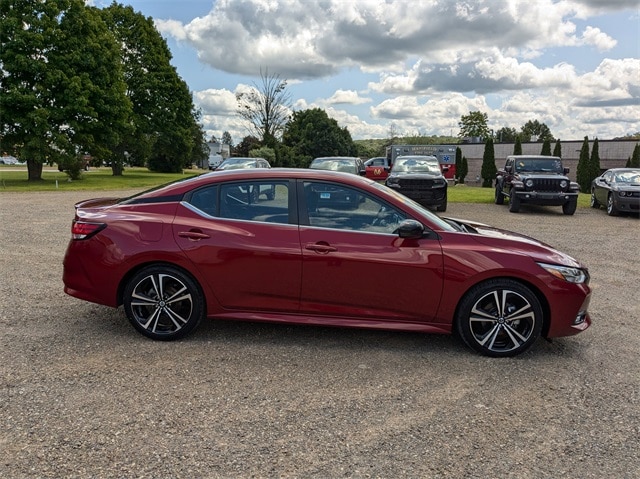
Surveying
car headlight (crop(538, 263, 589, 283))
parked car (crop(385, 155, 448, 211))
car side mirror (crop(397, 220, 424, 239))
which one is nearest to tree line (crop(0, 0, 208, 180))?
parked car (crop(385, 155, 448, 211))

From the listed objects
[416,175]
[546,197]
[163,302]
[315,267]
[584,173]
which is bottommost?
[163,302]

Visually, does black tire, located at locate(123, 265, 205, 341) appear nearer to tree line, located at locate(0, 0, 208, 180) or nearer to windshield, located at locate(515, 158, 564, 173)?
windshield, located at locate(515, 158, 564, 173)

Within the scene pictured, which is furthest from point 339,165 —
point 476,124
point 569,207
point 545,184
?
point 476,124

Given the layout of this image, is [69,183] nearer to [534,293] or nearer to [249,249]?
[249,249]

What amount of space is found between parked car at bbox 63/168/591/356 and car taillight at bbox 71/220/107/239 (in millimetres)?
11

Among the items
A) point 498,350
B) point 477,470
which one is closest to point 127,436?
point 477,470

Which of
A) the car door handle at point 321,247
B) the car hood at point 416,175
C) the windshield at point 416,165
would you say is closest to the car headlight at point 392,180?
the car hood at point 416,175

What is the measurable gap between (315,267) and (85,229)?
6.99 feet

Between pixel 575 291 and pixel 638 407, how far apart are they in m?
1.03

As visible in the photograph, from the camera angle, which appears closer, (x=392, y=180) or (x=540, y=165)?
(x=392, y=180)

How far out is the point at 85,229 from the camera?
4.48 metres

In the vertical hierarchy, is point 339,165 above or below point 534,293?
above

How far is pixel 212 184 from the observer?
4516mm

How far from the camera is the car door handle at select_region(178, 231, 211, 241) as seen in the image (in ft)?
14.1
